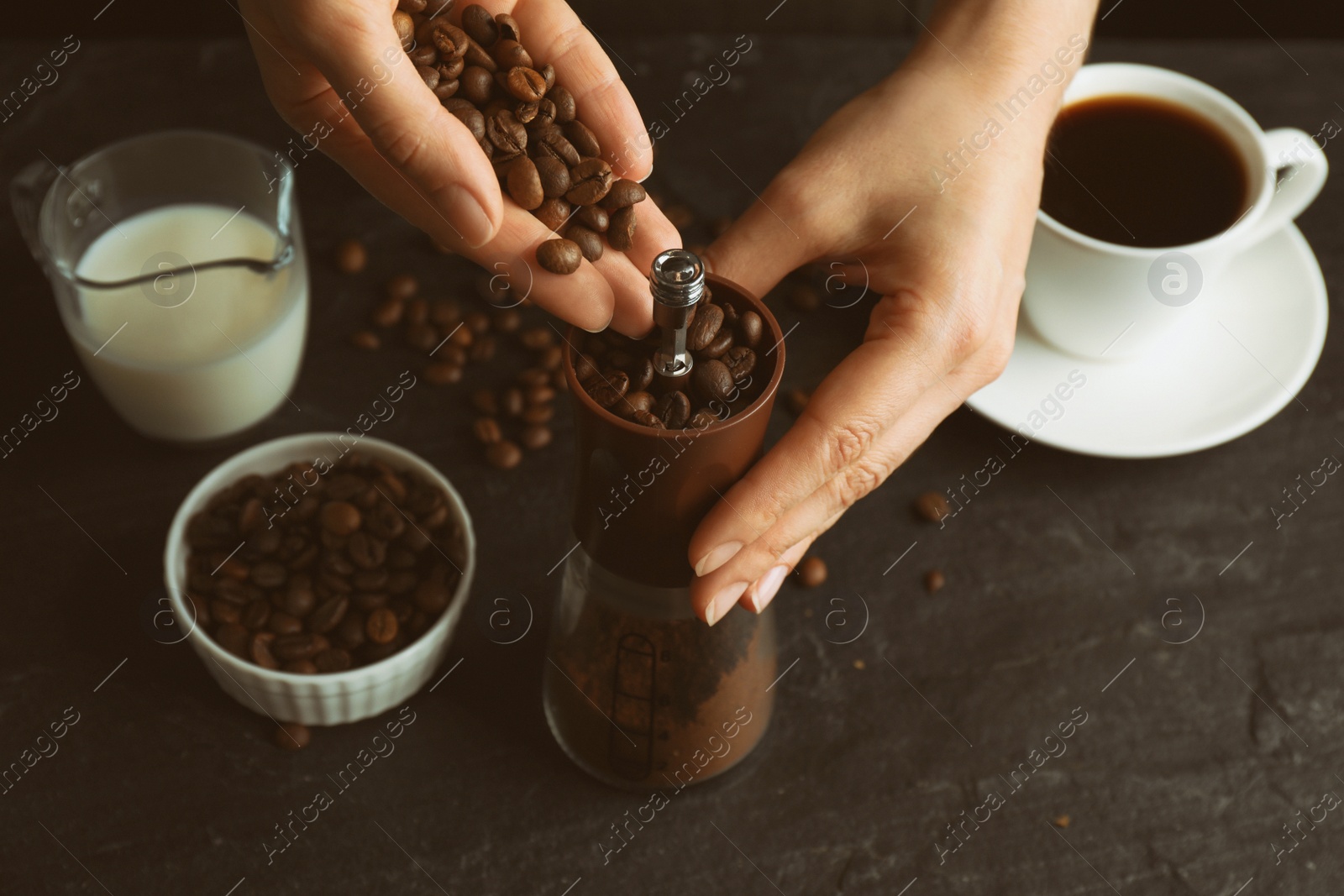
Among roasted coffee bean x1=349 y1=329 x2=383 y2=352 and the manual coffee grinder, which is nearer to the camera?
the manual coffee grinder

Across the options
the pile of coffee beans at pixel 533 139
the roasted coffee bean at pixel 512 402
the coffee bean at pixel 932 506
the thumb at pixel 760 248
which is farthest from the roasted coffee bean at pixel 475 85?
the coffee bean at pixel 932 506

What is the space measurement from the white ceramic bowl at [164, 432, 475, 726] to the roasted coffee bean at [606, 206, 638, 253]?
0.34 metres

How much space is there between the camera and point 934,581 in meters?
1.31

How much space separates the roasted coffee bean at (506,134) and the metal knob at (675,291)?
0.24 m

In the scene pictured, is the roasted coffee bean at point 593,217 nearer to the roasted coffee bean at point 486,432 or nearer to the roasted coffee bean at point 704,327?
the roasted coffee bean at point 704,327

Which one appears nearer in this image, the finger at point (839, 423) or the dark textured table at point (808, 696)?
the finger at point (839, 423)

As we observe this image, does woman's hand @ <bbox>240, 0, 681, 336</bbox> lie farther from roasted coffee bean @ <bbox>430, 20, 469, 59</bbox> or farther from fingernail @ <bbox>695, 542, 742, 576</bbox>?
fingernail @ <bbox>695, 542, 742, 576</bbox>

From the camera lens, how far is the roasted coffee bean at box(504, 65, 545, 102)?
38.6 inches

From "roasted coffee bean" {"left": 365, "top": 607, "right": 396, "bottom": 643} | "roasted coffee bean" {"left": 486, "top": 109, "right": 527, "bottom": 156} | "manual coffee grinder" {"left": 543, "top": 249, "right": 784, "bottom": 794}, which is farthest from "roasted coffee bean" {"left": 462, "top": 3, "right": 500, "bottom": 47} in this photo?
"roasted coffee bean" {"left": 365, "top": 607, "right": 396, "bottom": 643}

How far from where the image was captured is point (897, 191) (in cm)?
111

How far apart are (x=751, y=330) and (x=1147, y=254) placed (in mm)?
591

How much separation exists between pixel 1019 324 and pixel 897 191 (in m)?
0.37

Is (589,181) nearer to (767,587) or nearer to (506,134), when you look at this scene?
(506,134)

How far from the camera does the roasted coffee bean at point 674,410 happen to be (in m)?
0.81
